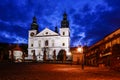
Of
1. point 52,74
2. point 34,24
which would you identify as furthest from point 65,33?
point 52,74

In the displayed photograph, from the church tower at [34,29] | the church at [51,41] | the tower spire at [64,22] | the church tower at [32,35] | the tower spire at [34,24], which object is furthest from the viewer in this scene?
the tower spire at [34,24]

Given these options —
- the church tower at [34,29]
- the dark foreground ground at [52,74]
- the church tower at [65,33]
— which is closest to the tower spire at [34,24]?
the church tower at [34,29]

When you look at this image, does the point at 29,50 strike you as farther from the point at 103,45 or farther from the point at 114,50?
the point at 114,50

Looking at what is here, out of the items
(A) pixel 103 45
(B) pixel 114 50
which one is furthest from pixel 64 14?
(B) pixel 114 50

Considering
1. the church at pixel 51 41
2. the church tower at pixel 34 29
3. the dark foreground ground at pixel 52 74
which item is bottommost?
the dark foreground ground at pixel 52 74

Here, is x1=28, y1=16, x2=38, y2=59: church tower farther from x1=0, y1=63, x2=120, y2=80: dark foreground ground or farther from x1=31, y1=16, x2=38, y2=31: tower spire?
x1=0, y1=63, x2=120, y2=80: dark foreground ground

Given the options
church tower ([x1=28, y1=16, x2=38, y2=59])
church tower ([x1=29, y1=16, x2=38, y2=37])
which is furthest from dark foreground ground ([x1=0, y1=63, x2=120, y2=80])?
church tower ([x1=29, y1=16, x2=38, y2=37])

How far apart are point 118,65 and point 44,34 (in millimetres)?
103312

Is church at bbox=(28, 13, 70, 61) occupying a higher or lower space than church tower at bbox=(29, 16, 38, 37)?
lower

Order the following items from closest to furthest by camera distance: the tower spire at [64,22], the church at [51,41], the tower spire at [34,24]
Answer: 1. the church at [51,41]
2. the tower spire at [64,22]
3. the tower spire at [34,24]

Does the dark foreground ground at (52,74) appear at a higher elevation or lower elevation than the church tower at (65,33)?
lower

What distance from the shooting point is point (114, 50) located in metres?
32.8

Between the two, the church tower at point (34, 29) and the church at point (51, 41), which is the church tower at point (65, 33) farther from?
the church tower at point (34, 29)

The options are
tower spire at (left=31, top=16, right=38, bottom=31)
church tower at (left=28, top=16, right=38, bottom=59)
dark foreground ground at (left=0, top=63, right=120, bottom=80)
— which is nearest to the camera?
dark foreground ground at (left=0, top=63, right=120, bottom=80)
